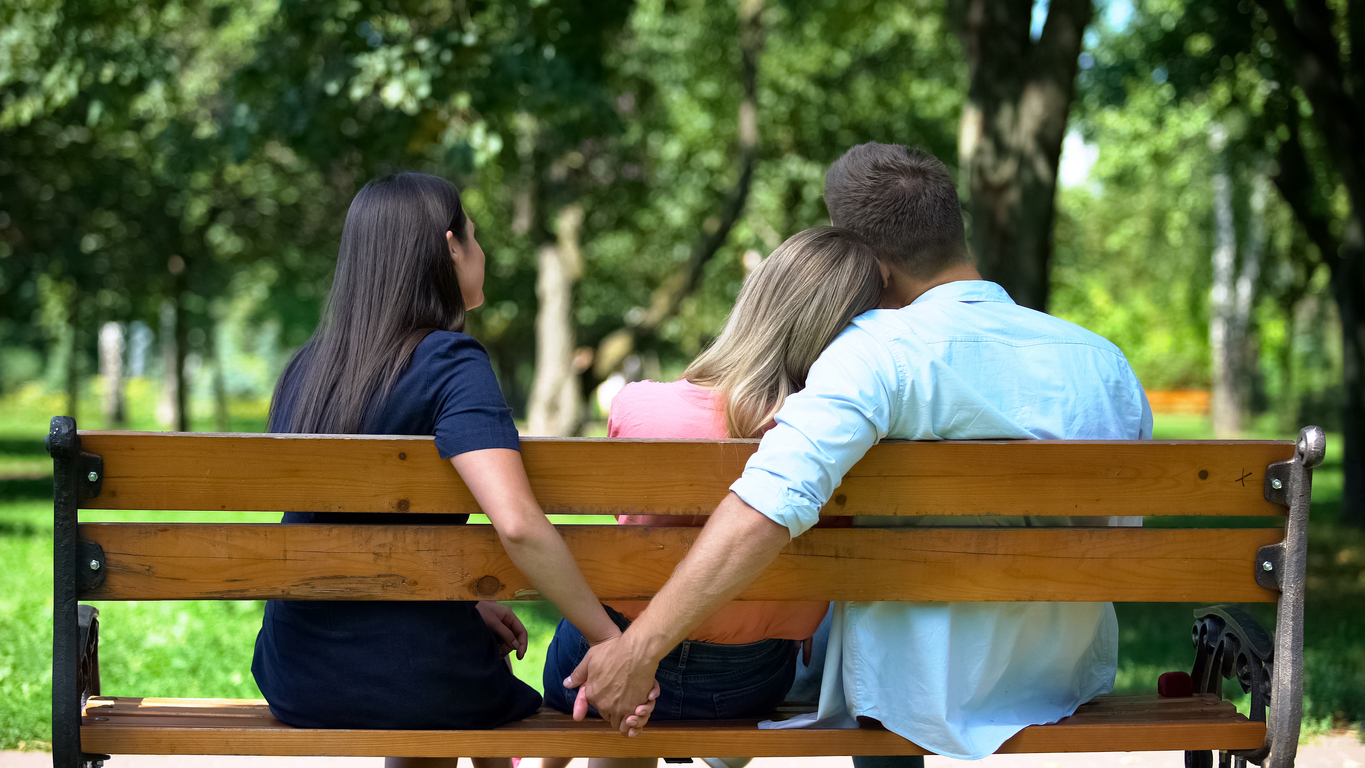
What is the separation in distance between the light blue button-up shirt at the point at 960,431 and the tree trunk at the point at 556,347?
16.1 meters

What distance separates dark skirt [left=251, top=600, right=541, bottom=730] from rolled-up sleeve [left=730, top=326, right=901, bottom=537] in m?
0.67

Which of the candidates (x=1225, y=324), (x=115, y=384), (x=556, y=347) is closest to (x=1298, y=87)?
(x=556, y=347)

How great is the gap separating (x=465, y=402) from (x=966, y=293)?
1065 millimetres

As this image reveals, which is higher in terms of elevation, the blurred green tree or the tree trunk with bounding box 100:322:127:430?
the blurred green tree

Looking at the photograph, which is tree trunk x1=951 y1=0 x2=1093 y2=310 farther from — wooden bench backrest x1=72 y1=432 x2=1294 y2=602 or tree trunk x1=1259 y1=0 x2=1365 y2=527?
wooden bench backrest x1=72 y1=432 x2=1294 y2=602

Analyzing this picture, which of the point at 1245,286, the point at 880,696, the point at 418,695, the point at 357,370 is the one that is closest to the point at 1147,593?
the point at 880,696

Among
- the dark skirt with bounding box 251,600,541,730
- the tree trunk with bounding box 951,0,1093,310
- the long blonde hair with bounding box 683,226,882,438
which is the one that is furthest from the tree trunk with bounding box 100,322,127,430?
the long blonde hair with bounding box 683,226,882,438

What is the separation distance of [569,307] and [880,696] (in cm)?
1707

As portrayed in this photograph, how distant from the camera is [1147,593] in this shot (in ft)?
7.95

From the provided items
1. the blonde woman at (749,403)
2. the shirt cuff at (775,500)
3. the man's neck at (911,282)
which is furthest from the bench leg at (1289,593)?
the shirt cuff at (775,500)

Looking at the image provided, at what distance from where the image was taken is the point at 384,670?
7.76 feet

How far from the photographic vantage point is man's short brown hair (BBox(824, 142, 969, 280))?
265 centimetres

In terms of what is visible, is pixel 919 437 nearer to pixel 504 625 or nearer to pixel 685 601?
pixel 685 601

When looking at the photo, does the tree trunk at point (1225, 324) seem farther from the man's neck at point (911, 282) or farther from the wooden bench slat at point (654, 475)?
the wooden bench slat at point (654, 475)
